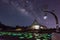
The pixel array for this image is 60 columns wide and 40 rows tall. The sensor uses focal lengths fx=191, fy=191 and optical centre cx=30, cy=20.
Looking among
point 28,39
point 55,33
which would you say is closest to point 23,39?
point 28,39

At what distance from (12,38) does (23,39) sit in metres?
0.76

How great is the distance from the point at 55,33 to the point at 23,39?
4765 mm

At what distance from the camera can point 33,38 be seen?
12.3 metres

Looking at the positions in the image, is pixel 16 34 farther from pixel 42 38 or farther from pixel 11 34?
pixel 42 38

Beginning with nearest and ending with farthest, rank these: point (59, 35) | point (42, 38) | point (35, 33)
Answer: point (59, 35) → point (35, 33) → point (42, 38)

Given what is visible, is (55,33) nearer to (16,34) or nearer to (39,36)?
(39,36)

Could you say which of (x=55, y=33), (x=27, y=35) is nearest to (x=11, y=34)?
(x=27, y=35)

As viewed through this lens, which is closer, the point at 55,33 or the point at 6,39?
the point at 55,33

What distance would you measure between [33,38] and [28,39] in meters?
0.47

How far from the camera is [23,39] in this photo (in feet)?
41.7

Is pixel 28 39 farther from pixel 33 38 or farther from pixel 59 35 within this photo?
pixel 59 35

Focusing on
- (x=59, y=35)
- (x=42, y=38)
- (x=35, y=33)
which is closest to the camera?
(x=59, y=35)

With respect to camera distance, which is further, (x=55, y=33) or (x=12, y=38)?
(x=12, y=38)

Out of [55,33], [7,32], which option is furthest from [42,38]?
[55,33]
